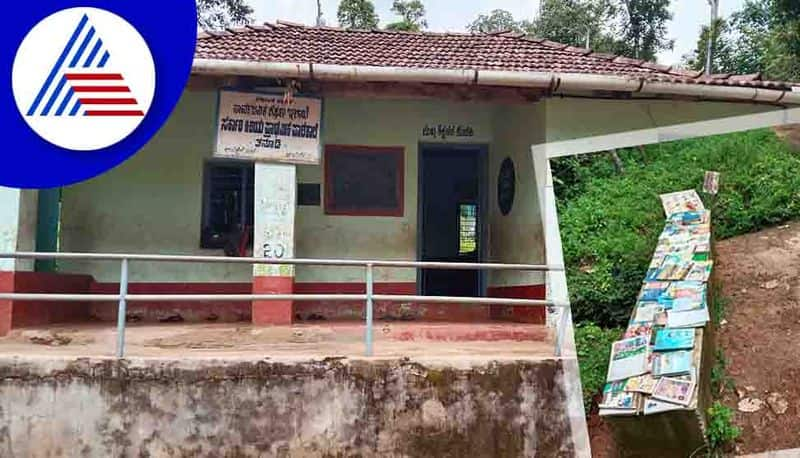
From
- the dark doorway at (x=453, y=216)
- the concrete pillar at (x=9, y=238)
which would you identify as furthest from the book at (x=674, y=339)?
the concrete pillar at (x=9, y=238)

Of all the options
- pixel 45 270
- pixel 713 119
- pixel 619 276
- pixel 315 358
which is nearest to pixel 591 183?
pixel 619 276

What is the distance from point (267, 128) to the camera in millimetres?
6469

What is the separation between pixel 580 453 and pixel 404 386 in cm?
121

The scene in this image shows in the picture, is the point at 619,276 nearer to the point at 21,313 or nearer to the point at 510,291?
the point at 510,291

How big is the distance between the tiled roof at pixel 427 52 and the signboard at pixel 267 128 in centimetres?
41

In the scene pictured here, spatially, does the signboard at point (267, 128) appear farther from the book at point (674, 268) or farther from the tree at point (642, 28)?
the tree at point (642, 28)

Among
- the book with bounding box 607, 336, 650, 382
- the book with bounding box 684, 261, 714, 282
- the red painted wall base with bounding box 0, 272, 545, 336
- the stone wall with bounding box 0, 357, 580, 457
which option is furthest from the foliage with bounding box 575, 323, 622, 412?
the red painted wall base with bounding box 0, 272, 545, 336

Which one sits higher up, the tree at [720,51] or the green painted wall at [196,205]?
the tree at [720,51]

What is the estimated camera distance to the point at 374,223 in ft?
25.3

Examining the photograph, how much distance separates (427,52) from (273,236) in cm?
242

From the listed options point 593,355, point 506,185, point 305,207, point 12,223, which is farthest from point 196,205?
point 593,355

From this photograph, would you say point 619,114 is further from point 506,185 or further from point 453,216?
point 453,216

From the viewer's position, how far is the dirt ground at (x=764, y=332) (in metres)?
3.80

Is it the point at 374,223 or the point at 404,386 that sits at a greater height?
the point at 374,223
